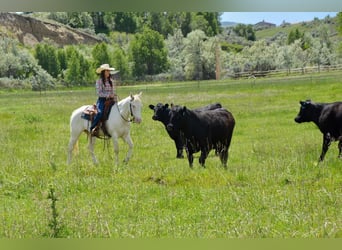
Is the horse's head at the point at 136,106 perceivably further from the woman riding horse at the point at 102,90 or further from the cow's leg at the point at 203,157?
the cow's leg at the point at 203,157

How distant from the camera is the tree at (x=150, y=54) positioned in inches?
185

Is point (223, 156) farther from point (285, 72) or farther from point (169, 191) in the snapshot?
point (285, 72)

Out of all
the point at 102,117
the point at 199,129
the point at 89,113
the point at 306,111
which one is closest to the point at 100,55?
the point at 89,113

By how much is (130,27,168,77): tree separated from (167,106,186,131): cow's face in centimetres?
283

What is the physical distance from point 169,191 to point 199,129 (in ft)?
8.32

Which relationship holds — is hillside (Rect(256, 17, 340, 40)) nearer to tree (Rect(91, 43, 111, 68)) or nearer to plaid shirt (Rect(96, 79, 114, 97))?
plaid shirt (Rect(96, 79, 114, 97))

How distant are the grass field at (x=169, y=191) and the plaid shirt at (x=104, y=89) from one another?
1056mm

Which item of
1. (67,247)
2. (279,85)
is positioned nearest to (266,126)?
(279,85)

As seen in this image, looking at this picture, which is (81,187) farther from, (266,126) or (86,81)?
(266,126)

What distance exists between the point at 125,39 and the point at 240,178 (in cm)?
237

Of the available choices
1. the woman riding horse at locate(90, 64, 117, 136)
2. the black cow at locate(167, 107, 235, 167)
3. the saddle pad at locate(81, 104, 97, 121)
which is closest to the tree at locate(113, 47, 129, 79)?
the woman riding horse at locate(90, 64, 117, 136)

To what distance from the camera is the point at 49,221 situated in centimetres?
390

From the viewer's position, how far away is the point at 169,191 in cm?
564

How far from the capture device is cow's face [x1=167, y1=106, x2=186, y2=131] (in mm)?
7918
